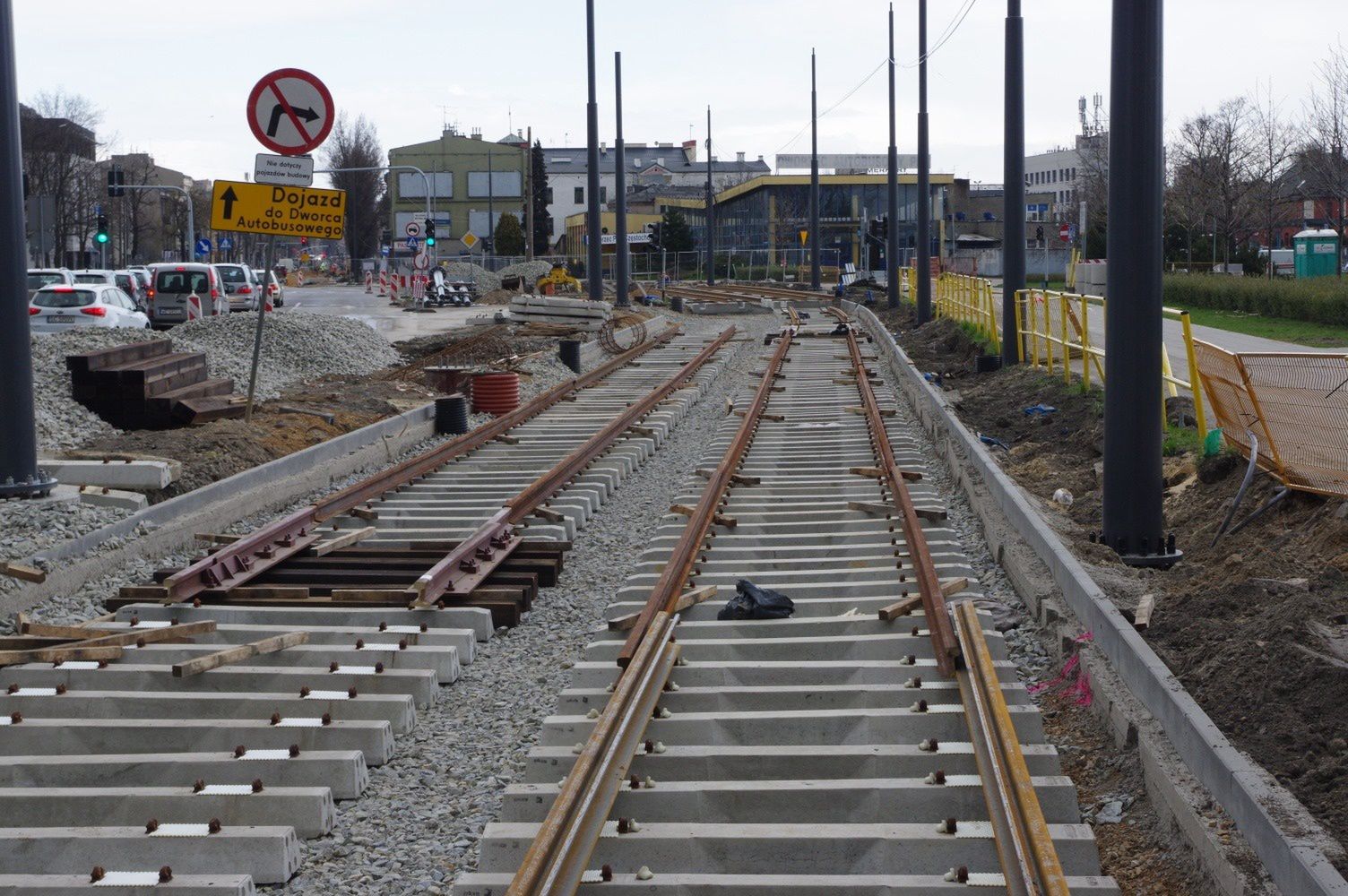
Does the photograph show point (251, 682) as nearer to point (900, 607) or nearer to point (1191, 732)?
point (900, 607)

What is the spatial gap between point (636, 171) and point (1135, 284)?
488ft

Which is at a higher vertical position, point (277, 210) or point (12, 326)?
point (277, 210)

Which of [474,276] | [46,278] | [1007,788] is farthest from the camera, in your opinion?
[474,276]

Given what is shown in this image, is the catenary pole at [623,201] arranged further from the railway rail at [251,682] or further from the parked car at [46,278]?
the railway rail at [251,682]

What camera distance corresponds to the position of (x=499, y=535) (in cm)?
1033

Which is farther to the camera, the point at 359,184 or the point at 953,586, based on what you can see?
the point at 359,184

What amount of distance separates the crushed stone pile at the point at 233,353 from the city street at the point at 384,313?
263 centimetres

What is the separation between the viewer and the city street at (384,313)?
38938 mm

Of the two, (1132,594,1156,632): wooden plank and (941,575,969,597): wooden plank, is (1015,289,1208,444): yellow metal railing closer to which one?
(941,575,969,597): wooden plank

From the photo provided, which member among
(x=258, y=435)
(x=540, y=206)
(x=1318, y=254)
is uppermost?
(x=540, y=206)

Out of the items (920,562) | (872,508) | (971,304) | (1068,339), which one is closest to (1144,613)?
(920,562)

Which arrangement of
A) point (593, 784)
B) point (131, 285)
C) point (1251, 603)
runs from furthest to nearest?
1. point (131, 285)
2. point (1251, 603)
3. point (593, 784)

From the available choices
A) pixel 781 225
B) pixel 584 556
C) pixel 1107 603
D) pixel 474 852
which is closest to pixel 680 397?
pixel 584 556

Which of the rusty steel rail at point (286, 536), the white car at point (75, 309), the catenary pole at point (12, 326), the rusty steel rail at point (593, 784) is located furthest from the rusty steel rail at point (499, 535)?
the white car at point (75, 309)
